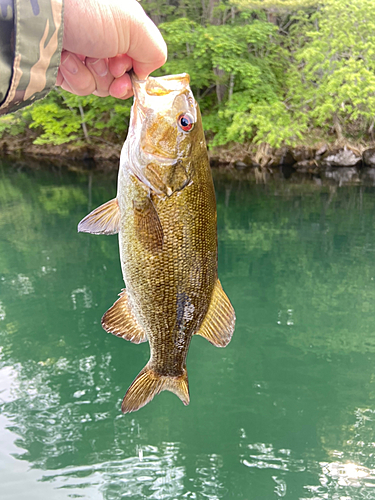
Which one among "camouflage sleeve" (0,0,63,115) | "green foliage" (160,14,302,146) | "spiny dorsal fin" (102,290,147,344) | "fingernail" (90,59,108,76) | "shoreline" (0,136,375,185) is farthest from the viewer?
"shoreline" (0,136,375,185)

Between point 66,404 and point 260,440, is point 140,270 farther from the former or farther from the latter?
point 66,404

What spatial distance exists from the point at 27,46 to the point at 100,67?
66cm

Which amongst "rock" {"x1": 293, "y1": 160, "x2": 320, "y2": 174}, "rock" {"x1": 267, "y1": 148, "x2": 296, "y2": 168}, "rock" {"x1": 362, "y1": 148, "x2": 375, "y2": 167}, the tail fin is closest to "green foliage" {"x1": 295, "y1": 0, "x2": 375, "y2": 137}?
"rock" {"x1": 362, "y1": 148, "x2": 375, "y2": 167}

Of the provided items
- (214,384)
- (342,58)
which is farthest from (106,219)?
(342,58)

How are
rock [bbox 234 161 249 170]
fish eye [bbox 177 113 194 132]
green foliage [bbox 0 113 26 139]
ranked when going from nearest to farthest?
1. fish eye [bbox 177 113 194 132]
2. rock [bbox 234 161 249 170]
3. green foliage [bbox 0 113 26 139]

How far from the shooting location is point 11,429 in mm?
7578

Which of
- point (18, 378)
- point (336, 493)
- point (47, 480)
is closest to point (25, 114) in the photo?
point (18, 378)

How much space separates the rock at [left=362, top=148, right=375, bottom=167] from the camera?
78.6 feet

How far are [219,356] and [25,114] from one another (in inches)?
954

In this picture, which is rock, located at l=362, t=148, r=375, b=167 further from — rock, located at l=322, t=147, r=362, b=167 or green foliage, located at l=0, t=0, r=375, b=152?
green foliage, located at l=0, t=0, r=375, b=152

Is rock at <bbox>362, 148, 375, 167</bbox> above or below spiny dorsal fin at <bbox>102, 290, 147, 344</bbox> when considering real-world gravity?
below

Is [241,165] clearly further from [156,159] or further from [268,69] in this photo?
[156,159]

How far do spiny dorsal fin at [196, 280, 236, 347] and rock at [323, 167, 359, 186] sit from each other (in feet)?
64.4

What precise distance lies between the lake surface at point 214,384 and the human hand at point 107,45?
578cm
